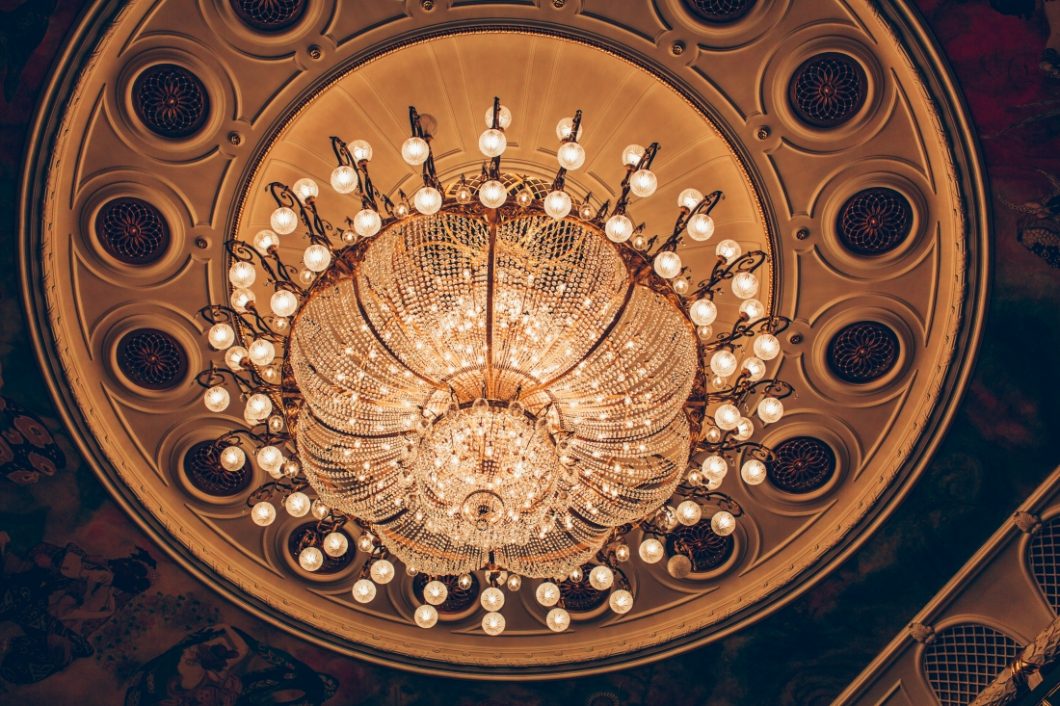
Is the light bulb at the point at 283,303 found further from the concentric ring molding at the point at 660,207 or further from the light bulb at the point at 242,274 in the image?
the concentric ring molding at the point at 660,207

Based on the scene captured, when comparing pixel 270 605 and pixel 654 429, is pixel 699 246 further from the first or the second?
pixel 270 605

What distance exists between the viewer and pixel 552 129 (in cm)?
716

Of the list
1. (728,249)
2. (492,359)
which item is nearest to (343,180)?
(492,359)

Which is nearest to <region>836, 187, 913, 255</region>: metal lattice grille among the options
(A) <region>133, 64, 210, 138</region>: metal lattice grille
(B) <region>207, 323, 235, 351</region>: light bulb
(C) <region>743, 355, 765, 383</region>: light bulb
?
(C) <region>743, 355, 765, 383</region>: light bulb

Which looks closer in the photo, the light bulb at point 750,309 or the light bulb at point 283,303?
the light bulb at point 283,303

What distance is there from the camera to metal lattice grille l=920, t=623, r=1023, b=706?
7.54 meters

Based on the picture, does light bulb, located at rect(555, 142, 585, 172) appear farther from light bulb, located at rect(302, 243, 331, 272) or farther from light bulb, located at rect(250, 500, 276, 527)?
light bulb, located at rect(250, 500, 276, 527)

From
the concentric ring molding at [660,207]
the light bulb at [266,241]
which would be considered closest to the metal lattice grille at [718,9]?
the concentric ring molding at [660,207]

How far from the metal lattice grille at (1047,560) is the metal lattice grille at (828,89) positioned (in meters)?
4.21

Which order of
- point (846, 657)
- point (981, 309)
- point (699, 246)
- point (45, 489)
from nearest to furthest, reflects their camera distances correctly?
point (981, 309), point (699, 246), point (45, 489), point (846, 657)

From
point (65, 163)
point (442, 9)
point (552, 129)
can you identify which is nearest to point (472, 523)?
point (552, 129)

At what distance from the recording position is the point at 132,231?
24.3ft

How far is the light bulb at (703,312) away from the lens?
5.31 m

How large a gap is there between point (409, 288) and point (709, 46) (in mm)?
3303
